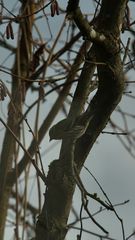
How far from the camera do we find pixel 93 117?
1375mm

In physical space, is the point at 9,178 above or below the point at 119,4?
above

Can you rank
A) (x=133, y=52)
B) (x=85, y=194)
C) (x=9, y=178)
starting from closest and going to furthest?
1. (x=85, y=194)
2. (x=133, y=52)
3. (x=9, y=178)

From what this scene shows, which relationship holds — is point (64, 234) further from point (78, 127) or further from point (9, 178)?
point (9, 178)

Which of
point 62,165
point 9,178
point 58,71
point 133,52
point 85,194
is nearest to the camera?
point 85,194

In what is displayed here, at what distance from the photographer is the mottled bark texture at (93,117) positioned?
51.9 inches

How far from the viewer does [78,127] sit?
1.35 meters

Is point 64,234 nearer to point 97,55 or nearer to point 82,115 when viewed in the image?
point 82,115

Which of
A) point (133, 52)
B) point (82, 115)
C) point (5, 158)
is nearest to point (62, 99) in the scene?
point (5, 158)

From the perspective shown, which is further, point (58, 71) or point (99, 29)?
point (58, 71)

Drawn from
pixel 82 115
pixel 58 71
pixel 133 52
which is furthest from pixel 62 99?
pixel 82 115

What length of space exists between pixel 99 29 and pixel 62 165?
1.16 feet

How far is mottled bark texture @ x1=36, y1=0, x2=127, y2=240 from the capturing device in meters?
1.32

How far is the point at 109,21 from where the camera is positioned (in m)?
1.33

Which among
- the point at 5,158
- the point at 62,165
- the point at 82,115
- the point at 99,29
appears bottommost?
the point at 62,165
